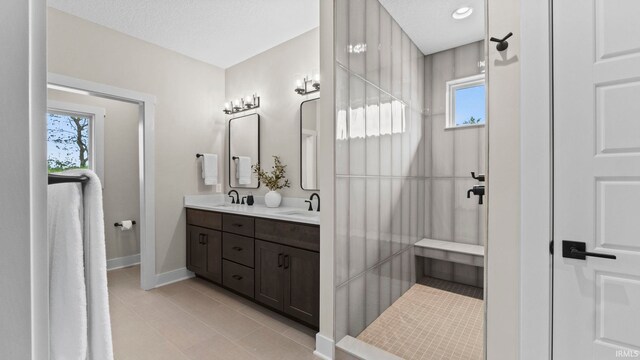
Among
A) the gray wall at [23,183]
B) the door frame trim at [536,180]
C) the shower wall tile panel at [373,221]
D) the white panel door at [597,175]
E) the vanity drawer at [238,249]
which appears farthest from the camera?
the vanity drawer at [238,249]

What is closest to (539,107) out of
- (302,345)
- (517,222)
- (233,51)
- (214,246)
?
(517,222)

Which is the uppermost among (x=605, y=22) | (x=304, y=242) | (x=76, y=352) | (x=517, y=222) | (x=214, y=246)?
(x=605, y=22)

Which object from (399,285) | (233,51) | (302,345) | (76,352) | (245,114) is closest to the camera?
(76,352)

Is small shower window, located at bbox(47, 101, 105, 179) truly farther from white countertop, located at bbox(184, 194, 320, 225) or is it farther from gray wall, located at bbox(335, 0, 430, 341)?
gray wall, located at bbox(335, 0, 430, 341)

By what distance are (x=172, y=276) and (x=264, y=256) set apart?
154 centimetres

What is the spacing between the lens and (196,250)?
323 cm

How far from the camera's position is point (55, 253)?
561mm

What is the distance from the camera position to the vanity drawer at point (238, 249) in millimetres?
2566

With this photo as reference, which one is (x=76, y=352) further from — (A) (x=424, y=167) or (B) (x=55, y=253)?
(A) (x=424, y=167)

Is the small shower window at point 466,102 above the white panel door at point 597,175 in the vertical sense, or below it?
above

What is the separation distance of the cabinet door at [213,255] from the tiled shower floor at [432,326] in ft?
5.35

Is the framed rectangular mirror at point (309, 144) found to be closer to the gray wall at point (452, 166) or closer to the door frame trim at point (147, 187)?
the gray wall at point (452, 166)

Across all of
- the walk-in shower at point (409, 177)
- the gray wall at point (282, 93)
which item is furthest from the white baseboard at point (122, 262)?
the walk-in shower at point (409, 177)

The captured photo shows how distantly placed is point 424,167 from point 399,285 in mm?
1447
